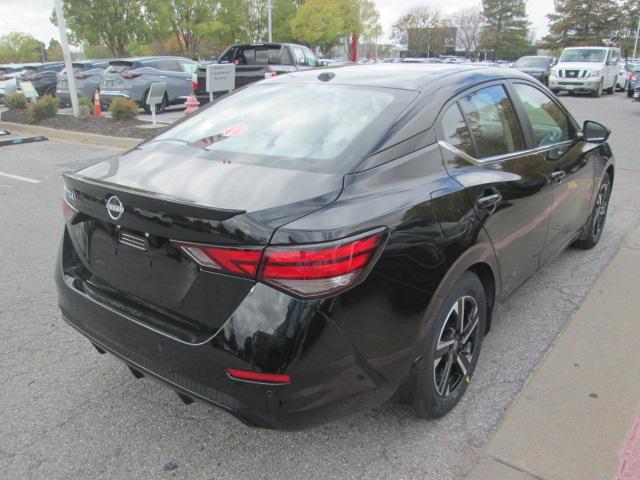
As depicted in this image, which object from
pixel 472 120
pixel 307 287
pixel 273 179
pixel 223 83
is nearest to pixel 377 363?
A: pixel 307 287

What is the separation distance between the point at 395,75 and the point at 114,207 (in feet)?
5.57

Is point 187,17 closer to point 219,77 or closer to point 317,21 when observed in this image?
point 317,21

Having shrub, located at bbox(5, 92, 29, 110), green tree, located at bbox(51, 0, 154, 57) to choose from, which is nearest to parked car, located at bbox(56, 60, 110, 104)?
shrub, located at bbox(5, 92, 29, 110)

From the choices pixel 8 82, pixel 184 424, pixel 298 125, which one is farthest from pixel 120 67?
pixel 184 424

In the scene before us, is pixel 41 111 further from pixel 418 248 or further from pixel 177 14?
pixel 177 14

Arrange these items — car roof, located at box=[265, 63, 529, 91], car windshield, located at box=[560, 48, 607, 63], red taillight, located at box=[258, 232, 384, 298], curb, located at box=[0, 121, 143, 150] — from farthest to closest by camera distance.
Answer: car windshield, located at box=[560, 48, 607, 63] → curb, located at box=[0, 121, 143, 150] → car roof, located at box=[265, 63, 529, 91] → red taillight, located at box=[258, 232, 384, 298]

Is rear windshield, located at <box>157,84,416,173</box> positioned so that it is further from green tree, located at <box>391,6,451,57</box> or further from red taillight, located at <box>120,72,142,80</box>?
green tree, located at <box>391,6,451,57</box>

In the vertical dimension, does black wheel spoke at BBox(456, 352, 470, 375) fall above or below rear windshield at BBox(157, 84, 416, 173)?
below

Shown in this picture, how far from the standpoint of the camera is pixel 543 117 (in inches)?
143

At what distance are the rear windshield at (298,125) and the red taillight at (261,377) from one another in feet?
2.79

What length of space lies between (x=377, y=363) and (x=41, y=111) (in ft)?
46.2

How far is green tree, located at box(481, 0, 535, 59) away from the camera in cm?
8112

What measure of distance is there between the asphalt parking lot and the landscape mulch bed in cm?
817

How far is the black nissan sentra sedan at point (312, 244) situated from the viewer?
1887mm
